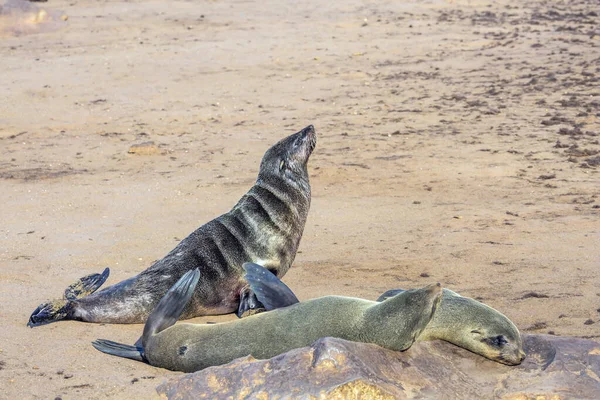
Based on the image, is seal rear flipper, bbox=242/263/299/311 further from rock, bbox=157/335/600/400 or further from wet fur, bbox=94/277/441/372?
rock, bbox=157/335/600/400

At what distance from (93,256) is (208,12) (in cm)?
1071

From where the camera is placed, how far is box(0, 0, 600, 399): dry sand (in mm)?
5770

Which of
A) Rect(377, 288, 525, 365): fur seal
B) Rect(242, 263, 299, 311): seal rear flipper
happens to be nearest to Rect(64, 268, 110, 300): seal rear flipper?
Rect(242, 263, 299, 311): seal rear flipper

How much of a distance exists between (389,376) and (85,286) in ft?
7.95

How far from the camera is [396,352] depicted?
4188 millimetres

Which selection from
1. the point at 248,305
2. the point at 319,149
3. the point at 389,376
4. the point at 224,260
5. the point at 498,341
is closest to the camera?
the point at 389,376

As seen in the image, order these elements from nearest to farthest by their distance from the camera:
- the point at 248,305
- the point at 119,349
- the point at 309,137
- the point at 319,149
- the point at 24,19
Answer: the point at 119,349
the point at 248,305
the point at 309,137
the point at 319,149
the point at 24,19

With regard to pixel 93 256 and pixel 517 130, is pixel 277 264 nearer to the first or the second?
pixel 93 256

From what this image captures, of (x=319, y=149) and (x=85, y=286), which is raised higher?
(x=85, y=286)

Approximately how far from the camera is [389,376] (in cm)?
394

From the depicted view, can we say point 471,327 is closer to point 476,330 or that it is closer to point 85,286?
point 476,330

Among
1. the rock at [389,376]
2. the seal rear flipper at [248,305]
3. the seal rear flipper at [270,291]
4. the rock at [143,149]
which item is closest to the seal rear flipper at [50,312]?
the seal rear flipper at [248,305]

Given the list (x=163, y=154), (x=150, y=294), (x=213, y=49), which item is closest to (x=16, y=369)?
(x=150, y=294)

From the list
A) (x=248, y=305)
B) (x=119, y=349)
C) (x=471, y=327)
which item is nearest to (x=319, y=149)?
(x=248, y=305)
